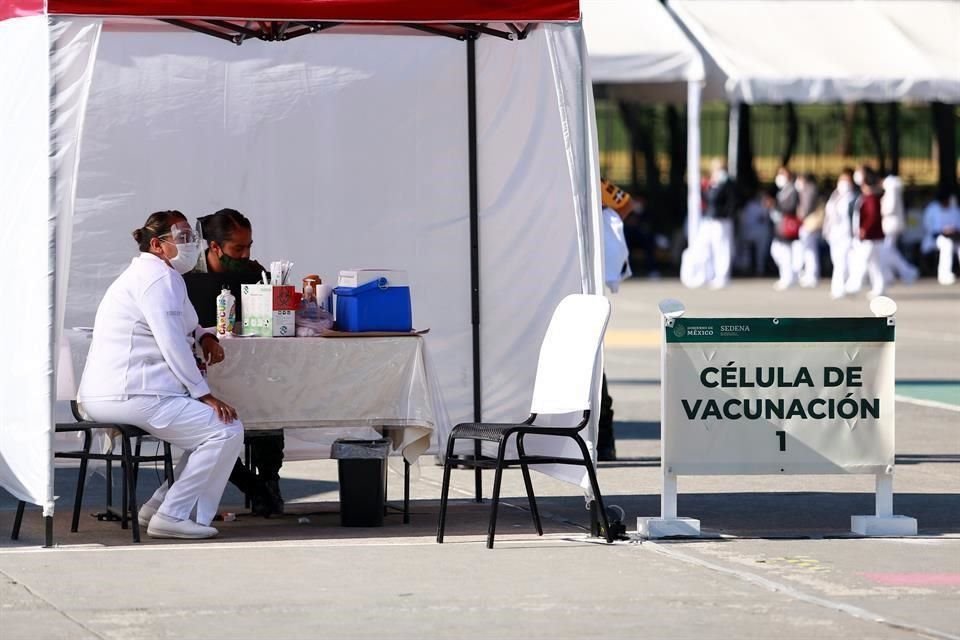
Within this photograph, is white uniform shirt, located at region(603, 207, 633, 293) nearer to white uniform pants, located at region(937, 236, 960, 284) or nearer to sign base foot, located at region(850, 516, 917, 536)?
sign base foot, located at region(850, 516, 917, 536)

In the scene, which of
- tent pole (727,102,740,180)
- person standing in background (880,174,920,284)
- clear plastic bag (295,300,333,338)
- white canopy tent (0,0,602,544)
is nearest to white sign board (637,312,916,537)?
white canopy tent (0,0,602,544)

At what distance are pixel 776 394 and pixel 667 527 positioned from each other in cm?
83

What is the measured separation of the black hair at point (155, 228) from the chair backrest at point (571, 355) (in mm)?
1889

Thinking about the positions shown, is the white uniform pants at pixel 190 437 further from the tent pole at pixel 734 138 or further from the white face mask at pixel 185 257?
the tent pole at pixel 734 138

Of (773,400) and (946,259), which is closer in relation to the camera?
(773,400)

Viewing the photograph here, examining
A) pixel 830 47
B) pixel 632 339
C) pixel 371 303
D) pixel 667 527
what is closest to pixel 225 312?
pixel 371 303

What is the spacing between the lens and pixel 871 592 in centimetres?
777

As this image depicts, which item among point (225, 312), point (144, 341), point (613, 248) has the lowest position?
point (144, 341)

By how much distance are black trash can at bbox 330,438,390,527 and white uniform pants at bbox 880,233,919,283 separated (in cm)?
2342

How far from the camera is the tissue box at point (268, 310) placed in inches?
372

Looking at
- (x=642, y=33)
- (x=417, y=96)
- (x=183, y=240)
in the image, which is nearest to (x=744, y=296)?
(x=642, y=33)

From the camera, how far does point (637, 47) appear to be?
857 inches

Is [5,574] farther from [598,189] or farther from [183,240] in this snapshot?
[598,189]

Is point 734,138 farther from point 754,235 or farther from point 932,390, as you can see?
point 932,390
